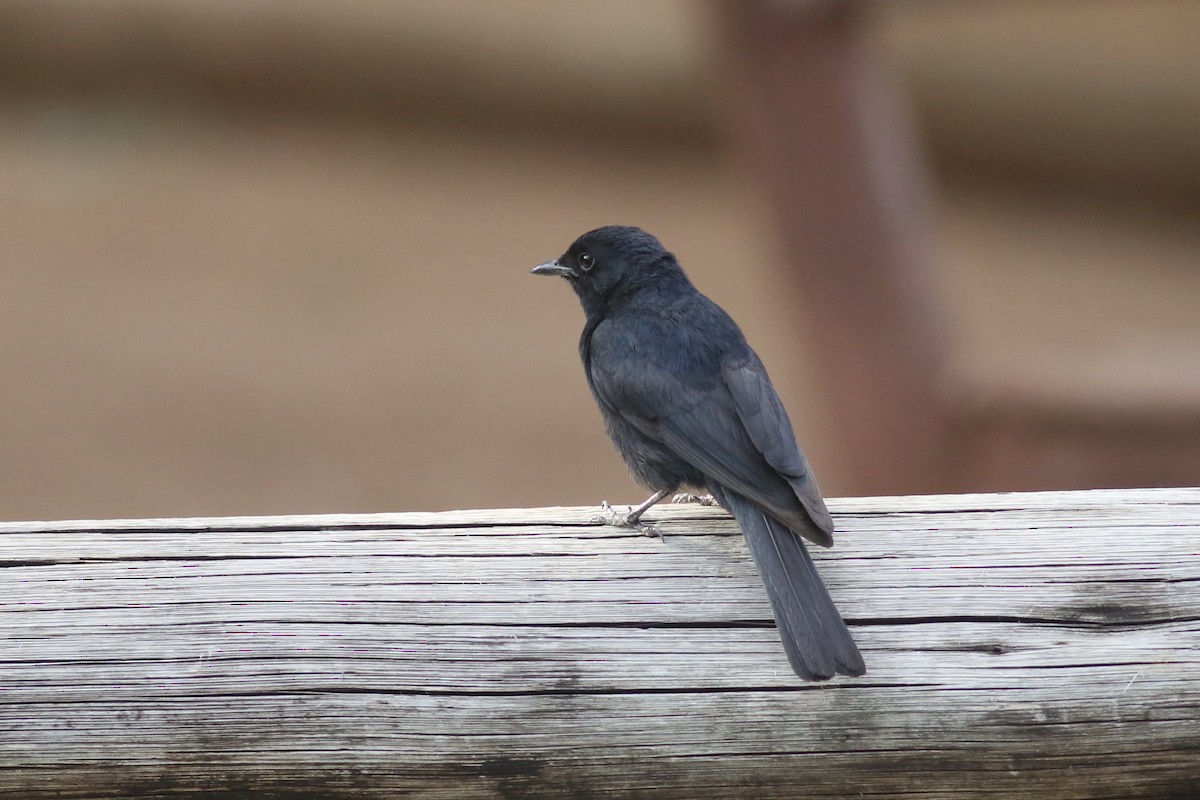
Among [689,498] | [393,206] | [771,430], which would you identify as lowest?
[689,498]

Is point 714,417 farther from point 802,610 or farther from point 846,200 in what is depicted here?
point 846,200

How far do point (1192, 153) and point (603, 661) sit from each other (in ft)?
22.9

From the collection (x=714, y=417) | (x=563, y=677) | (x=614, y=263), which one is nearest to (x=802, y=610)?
(x=563, y=677)

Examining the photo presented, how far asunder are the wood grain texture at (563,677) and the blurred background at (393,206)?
13.2 feet

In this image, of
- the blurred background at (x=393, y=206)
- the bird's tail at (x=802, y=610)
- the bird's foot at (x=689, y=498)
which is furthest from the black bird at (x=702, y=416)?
the blurred background at (x=393, y=206)

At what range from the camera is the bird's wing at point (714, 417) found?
2771 millimetres

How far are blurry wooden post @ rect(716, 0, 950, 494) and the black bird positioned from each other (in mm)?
1469

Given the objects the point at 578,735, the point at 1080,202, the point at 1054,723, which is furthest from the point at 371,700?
the point at 1080,202

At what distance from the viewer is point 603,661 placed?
2316mm

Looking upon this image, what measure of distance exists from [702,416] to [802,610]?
0.93m

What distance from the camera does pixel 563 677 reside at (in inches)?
90.7

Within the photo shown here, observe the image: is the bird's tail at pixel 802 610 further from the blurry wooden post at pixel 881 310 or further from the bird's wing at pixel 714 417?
the blurry wooden post at pixel 881 310

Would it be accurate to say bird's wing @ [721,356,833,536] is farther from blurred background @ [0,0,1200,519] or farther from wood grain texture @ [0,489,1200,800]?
blurred background @ [0,0,1200,519]

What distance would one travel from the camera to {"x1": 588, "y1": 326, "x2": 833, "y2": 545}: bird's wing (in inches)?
109
